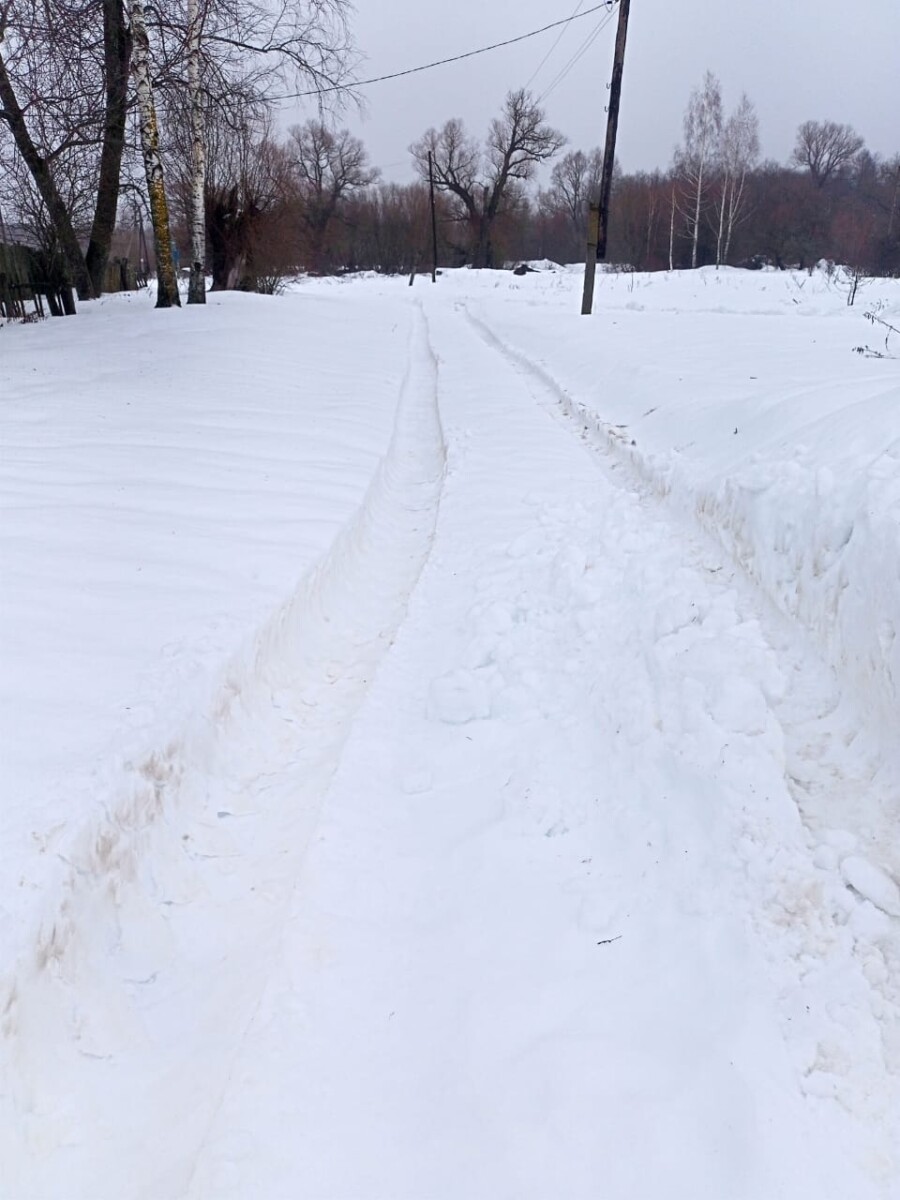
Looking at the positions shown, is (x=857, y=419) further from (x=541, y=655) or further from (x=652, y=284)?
(x=652, y=284)

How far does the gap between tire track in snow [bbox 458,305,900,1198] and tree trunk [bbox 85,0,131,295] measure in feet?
43.8

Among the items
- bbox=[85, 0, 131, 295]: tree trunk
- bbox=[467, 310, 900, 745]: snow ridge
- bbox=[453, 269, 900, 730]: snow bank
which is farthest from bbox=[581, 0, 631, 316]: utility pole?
bbox=[467, 310, 900, 745]: snow ridge

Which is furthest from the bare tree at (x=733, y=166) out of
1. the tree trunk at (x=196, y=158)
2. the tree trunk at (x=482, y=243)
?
the tree trunk at (x=196, y=158)

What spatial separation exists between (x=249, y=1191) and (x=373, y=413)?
22.2 ft

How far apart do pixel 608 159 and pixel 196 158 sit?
7816 mm

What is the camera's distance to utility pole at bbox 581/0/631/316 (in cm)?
1315

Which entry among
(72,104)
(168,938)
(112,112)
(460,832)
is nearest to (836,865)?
(460,832)

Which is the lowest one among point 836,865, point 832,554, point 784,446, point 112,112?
point 836,865

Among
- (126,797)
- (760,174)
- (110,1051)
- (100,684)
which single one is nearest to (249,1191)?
(110,1051)

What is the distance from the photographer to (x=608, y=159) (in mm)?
14008

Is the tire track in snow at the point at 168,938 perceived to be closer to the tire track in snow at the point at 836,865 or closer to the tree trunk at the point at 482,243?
the tire track in snow at the point at 836,865

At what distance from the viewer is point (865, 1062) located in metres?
1.62

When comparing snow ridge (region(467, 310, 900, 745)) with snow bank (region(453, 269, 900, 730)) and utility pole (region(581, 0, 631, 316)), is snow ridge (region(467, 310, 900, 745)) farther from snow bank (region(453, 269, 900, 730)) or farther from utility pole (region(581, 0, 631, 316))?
utility pole (region(581, 0, 631, 316))

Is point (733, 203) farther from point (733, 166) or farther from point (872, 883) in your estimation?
point (872, 883)
